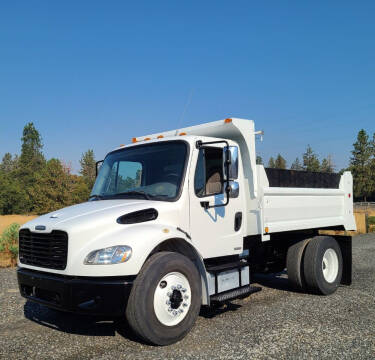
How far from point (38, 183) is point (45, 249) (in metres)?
46.3

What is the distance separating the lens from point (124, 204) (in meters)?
4.94

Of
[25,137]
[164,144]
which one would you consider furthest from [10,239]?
[25,137]

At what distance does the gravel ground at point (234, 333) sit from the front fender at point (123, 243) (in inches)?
35.3

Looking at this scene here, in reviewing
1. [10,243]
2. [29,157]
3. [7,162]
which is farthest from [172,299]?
[7,162]

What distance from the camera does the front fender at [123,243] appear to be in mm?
4176

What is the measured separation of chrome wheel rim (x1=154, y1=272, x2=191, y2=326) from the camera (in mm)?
4445

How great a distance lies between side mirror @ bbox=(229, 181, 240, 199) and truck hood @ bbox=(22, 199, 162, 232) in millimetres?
1083

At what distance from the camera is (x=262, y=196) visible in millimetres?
6266

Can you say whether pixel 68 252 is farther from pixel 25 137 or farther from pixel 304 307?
pixel 25 137

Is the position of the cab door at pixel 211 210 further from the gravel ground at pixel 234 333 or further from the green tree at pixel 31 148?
the green tree at pixel 31 148

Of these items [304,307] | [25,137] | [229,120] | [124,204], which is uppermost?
[25,137]

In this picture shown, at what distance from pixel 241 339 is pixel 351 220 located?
476 cm

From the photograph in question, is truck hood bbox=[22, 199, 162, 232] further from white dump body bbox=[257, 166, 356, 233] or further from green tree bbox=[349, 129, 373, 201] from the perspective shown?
green tree bbox=[349, 129, 373, 201]

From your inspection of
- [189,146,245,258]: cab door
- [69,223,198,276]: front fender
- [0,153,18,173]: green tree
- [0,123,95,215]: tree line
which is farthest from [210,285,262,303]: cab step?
[0,153,18,173]: green tree
